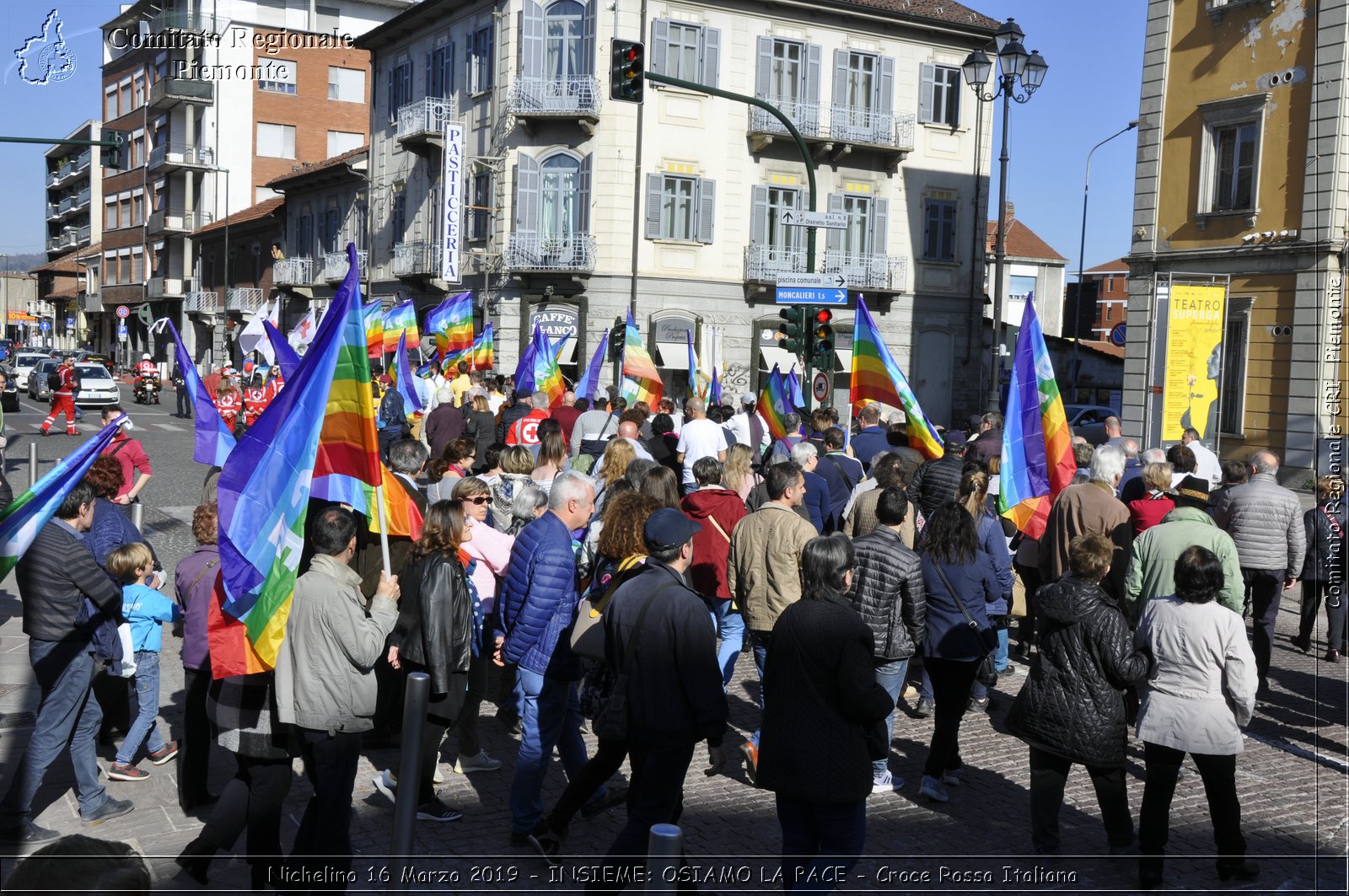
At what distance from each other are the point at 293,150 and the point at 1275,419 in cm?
4803

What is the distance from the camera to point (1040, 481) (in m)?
9.12

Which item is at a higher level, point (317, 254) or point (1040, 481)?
point (317, 254)

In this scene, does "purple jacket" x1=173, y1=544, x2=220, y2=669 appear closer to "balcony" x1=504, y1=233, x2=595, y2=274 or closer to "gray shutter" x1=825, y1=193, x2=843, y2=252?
"balcony" x1=504, y1=233, x2=595, y2=274

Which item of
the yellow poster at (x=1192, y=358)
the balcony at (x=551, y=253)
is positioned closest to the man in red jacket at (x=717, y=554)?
the yellow poster at (x=1192, y=358)

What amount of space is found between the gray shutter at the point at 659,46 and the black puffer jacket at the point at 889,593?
26.7 m

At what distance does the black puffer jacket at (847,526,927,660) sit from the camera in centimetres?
659

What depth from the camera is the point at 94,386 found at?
117 ft

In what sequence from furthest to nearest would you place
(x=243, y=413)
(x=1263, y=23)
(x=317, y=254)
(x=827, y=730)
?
(x=317, y=254), (x=1263, y=23), (x=243, y=413), (x=827, y=730)

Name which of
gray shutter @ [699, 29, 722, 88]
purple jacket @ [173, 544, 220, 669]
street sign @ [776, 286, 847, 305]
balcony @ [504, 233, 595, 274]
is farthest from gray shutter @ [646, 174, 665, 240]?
purple jacket @ [173, 544, 220, 669]

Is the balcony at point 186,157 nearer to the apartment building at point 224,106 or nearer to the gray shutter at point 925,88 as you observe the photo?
the apartment building at point 224,106

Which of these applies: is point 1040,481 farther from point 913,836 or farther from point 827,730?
point 827,730

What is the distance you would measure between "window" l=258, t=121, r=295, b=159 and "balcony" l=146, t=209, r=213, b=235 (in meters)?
4.59

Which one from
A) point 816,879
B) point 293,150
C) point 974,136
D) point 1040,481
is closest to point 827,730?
point 816,879

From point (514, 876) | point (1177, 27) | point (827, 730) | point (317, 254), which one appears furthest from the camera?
point (317, 254)
